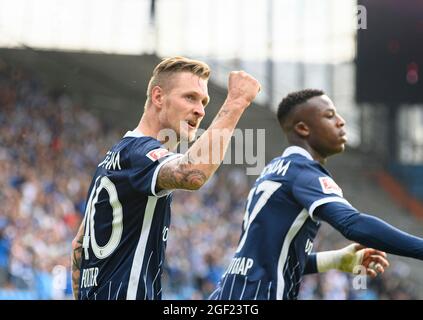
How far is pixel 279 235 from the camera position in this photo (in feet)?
17.3

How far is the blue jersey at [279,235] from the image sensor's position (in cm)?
520

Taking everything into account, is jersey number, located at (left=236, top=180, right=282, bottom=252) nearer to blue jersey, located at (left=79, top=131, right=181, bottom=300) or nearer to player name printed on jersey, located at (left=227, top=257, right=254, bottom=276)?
player name printed on jersey, located at (left=227, top=257, right=254, bottom=276)

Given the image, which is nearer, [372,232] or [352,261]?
[372,232]

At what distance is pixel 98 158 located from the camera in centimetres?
1836

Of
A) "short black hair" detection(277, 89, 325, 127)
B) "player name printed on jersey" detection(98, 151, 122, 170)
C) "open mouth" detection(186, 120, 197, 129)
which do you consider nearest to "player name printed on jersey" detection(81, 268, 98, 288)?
"player name printed on jersey" detection(98, 151, 122, 170)

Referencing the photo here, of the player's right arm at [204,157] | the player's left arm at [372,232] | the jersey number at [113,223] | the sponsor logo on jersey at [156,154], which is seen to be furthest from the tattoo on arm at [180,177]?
the player's left arm at [372,232]

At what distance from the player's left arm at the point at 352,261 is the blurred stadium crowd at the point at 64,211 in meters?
6.74

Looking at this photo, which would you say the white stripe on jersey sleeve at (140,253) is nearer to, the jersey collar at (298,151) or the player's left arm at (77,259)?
the player's left arm at (77,259)

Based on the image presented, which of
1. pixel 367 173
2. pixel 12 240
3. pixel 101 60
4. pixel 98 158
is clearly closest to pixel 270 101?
pixel 367 173

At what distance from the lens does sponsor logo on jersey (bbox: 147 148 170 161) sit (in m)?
4.42

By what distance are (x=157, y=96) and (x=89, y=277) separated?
1051 millimetres

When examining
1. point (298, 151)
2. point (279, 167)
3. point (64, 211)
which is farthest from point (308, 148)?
point (64, 211)

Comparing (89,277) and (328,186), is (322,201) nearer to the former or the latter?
(328,186)

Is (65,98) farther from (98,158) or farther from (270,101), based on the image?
(270,101)
